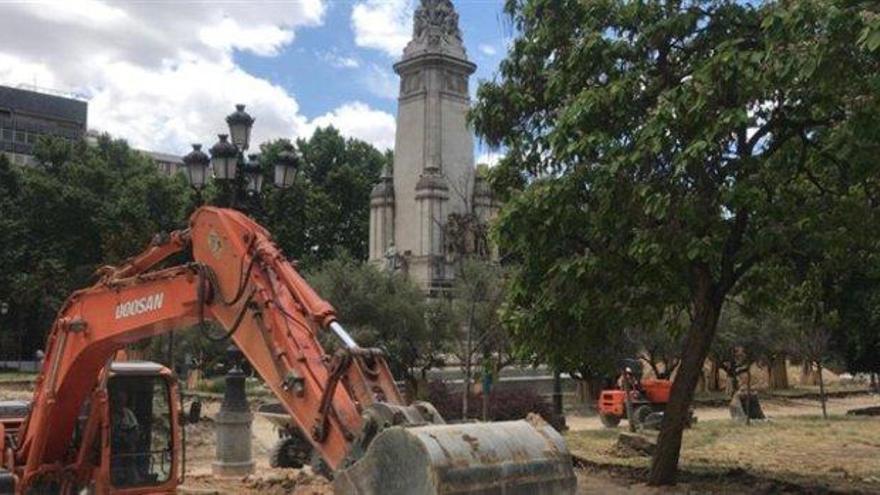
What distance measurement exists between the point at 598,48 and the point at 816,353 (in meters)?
24.4

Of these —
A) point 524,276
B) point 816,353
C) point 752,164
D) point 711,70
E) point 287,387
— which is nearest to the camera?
point 287,387

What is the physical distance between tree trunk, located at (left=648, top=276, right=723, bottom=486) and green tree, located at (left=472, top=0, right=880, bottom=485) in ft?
0.06

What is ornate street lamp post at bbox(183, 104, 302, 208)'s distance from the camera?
42.7ft

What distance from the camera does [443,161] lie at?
139ft

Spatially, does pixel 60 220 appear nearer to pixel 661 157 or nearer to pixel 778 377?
pixel 778 377

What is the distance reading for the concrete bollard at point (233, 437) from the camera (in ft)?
51.9

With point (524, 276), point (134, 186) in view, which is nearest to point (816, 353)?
point (524, 276)

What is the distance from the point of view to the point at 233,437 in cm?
1588

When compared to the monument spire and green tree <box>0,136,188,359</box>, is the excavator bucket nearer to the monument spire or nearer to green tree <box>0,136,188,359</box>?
the monument spire

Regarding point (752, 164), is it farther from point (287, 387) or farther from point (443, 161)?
point (443, 161)

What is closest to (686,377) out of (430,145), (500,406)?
(500,406)

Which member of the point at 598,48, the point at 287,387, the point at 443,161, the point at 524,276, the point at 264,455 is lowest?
the point at 264,455

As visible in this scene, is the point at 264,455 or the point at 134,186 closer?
the point at 264,455

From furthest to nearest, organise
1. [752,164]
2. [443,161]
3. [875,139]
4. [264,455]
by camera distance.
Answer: [443,161]
[264,455]
[752,164]
[875,139]
